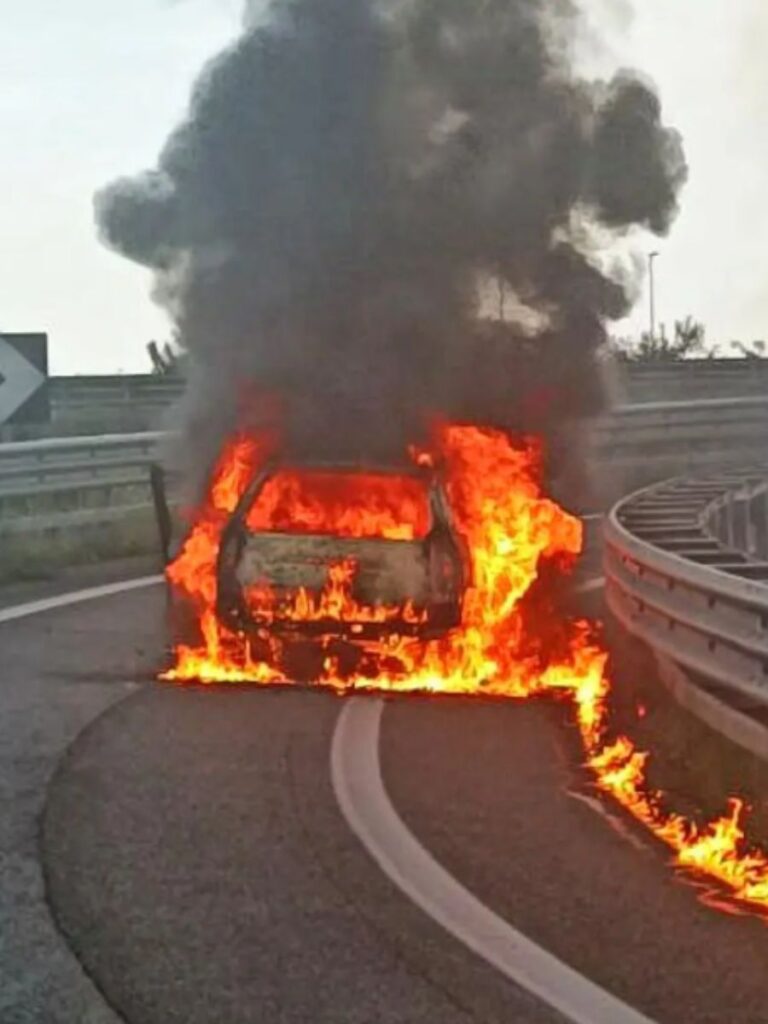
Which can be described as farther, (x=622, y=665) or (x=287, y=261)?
(x=287, y=261)

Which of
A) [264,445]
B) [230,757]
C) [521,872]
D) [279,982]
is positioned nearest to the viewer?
[279,982]

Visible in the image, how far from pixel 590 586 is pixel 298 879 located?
37.8 ft

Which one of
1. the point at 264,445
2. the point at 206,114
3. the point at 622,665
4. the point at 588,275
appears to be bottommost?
the point at 622,665

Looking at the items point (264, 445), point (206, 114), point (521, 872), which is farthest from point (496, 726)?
point (206, 114)

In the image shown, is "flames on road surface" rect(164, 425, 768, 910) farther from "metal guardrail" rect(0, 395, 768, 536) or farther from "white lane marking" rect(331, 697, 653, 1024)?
"metal guardrail" rect(0, 395, 768, 536)

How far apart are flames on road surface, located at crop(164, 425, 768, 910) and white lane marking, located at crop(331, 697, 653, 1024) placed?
1833 mm

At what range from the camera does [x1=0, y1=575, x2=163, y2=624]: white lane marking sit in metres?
15.8

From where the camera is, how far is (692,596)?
1059 cm

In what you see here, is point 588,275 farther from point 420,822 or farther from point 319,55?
point 420,822

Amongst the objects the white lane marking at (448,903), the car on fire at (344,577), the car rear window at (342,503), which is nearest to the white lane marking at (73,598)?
the car rear window at (342,503)

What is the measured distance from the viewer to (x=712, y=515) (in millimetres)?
19203

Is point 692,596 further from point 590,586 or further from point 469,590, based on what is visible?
point 590,586

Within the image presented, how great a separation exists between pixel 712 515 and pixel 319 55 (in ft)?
19.3

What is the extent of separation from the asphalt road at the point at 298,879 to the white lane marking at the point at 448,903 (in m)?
0.06
